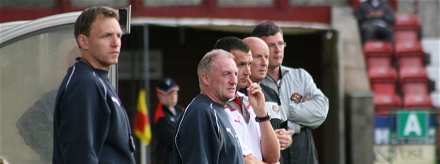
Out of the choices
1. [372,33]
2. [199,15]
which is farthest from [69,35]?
[372,33]

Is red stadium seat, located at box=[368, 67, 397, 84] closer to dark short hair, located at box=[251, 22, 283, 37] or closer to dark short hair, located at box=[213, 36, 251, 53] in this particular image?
dark short hair, located at box=[251, 22, 283, 37]

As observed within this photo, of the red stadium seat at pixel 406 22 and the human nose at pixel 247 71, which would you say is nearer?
the human nose at pixel 247 71

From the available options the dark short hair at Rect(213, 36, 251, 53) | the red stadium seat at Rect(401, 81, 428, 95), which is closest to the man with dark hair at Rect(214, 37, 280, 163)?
the dark short hair at Rect(213, 36, 251, 53)

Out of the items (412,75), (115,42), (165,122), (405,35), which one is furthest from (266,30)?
(405,35)

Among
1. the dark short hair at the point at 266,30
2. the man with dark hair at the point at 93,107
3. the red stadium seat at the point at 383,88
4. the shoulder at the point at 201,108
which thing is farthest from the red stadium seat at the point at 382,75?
the man with dark hair at the point at 93,107

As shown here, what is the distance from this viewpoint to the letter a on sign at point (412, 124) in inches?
→ 523

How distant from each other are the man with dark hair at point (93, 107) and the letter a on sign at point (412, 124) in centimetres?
956

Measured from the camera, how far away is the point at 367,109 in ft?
45.9

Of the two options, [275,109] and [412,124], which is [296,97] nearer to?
[275,109]

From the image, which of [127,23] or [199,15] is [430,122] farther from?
[127,23]

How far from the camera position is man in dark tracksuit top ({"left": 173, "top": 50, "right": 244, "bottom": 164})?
463 centimetres

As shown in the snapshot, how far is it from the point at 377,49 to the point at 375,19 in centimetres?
55

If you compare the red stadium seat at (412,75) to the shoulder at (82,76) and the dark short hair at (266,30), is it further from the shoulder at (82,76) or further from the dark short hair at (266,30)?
the shoulder at (82,76)

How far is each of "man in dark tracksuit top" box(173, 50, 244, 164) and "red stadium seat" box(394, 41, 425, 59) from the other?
482 inches
